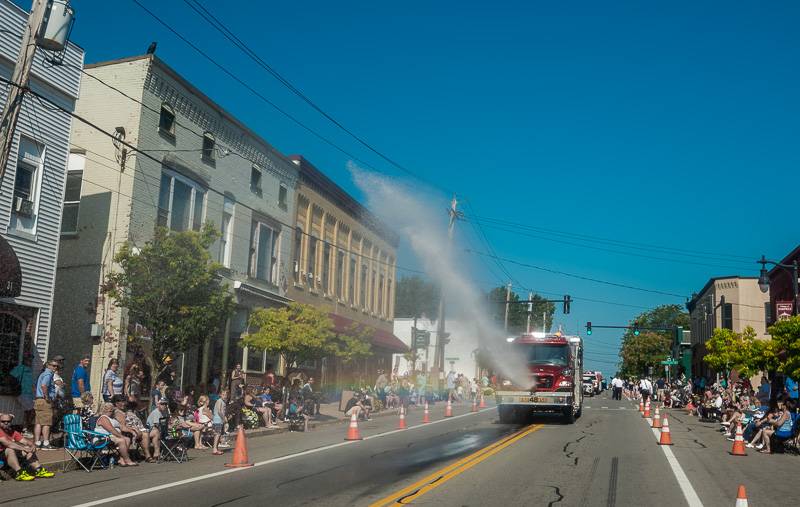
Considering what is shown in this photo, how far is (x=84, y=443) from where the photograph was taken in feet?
45.1

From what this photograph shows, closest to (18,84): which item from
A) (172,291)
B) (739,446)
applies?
(172,291)

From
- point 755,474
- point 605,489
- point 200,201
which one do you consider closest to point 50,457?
point 605,489

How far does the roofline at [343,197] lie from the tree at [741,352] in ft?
59.0

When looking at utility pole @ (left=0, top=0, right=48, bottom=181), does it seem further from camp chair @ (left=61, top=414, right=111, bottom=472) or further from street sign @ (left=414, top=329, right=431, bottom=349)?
street sign @ (left=414, top=329, right=431, bottom=349)

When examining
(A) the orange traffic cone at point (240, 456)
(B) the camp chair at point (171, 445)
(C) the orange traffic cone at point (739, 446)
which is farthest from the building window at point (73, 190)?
(C) the orange traffic cone at point (739, 446)

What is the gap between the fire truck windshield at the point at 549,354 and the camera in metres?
26.6

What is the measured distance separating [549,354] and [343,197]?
16121 millimetres

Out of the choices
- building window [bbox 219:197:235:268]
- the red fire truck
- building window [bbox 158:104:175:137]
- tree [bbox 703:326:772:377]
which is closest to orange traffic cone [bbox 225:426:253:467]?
building window [bbox 158:104:175:137]

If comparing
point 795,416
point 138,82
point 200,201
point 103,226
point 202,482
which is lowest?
point 202,482

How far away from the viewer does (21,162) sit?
1842cm

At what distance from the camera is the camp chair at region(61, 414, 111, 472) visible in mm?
13656

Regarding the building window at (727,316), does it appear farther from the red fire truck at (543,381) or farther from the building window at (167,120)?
the building window at (167,120)

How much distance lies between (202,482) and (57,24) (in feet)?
26.5

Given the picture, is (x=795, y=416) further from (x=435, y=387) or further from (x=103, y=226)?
(x=435, y=387)
